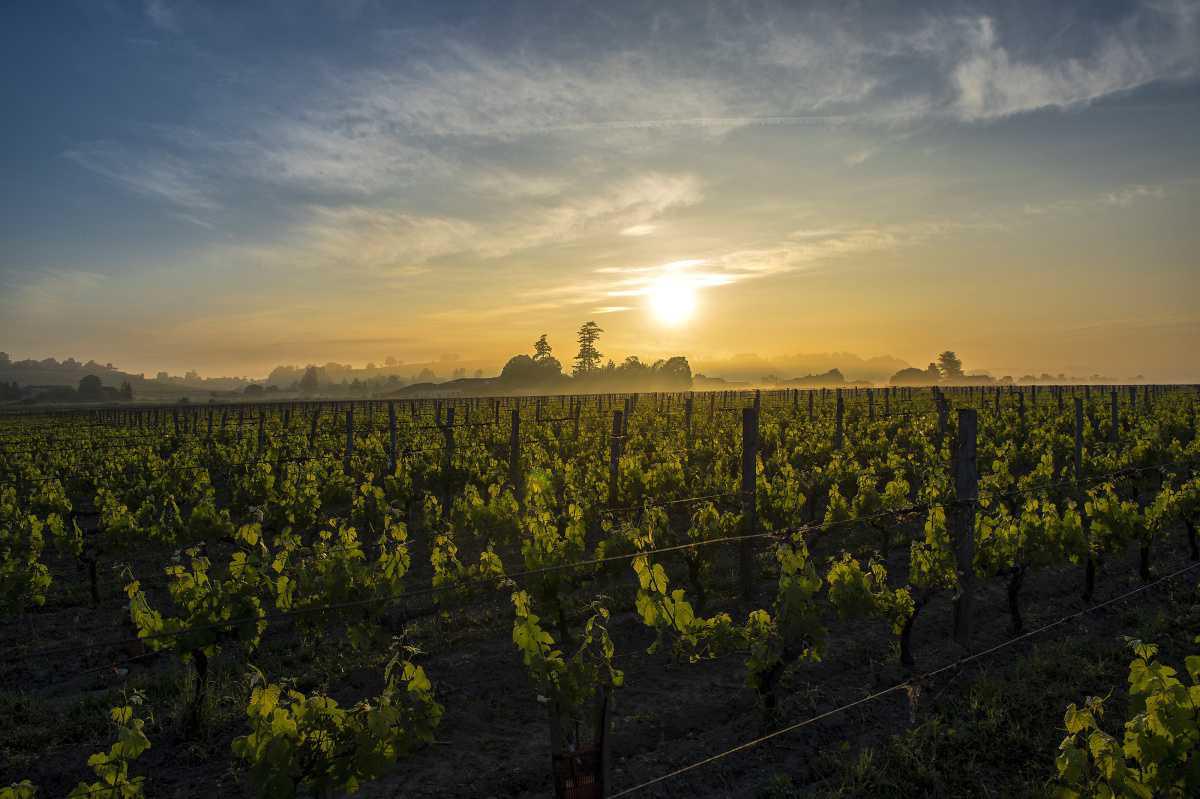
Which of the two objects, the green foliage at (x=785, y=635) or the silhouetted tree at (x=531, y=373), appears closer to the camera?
the green foliage at (x=785, y=635)

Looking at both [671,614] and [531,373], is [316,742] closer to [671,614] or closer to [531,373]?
[671,614]

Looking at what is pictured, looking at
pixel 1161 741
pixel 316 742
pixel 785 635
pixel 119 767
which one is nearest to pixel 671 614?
pixel 785 635

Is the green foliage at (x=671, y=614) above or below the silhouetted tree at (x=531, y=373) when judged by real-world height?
below

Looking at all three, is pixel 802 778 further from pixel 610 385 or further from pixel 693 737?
pixel 610 385

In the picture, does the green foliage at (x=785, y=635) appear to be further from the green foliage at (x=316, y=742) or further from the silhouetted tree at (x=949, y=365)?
the silhouetted tree at (x=949, y=365)

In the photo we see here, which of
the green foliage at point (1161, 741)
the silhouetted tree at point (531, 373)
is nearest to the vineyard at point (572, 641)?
the green foliage at point (1161, 741)

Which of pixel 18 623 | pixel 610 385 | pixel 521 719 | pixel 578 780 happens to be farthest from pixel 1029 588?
pixel 610 385

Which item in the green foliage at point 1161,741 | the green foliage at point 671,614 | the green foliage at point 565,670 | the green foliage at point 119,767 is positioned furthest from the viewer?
the green foliage at point 671,614

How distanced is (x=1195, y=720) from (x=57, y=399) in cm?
16327

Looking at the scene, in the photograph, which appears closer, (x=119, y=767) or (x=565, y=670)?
(x=119, y=767)

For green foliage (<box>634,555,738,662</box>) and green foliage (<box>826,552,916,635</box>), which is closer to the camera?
green foliage (<box>634,555,738,662</box>)

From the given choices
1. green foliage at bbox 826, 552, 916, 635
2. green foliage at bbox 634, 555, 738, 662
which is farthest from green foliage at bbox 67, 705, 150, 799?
green foliage at bbox 826, 552, 916, 635

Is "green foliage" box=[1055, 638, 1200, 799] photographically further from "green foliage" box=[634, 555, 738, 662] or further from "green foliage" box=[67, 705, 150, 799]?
"green foliage" box=[67, 705, 150, 799]

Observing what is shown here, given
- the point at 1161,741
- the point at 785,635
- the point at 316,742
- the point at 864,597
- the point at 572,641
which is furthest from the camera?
the point at 572,641
